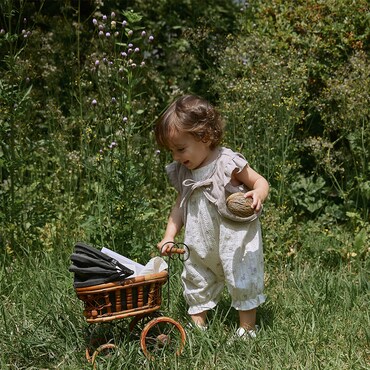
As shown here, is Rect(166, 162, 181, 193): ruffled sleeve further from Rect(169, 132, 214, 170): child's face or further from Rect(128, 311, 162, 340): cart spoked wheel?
Rect(128, 311, 162, 340): cart spoked wheel

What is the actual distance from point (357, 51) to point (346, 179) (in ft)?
3.01

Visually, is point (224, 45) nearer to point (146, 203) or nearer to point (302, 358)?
point (146, 203)

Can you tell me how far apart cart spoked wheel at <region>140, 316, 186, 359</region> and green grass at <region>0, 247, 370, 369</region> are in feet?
0.14

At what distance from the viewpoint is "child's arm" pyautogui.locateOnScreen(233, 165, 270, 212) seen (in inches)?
129

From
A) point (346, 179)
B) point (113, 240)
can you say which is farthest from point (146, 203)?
point (346, 179)

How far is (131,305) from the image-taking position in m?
3.09

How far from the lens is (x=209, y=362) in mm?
3184

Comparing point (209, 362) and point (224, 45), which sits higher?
point (224, 45)

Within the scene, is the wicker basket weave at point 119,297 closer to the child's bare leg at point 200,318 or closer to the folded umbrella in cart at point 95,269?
the folded umbrella in cart at point 95,269

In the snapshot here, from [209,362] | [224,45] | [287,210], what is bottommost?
[287,210]

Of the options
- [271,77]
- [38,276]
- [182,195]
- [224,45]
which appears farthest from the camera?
[224,45]

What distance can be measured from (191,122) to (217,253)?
0.65m

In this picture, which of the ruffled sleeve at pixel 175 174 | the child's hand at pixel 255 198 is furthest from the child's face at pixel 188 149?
the child's hand at pixel 255 198

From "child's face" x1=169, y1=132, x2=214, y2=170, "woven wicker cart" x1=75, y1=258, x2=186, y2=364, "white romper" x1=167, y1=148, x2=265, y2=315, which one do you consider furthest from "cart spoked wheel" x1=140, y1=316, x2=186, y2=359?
"child's face" x1=169, y1=132, x2=214, y2=170
